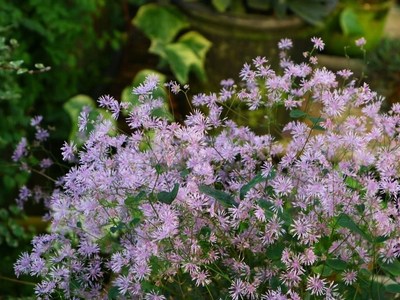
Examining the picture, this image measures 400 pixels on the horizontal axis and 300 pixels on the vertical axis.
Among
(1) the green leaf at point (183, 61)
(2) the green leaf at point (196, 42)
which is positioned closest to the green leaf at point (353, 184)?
(1) the green leaf at point (183, 61)

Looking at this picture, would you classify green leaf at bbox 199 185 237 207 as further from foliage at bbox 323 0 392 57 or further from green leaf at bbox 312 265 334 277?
foliage at bbox 323 0 392 57

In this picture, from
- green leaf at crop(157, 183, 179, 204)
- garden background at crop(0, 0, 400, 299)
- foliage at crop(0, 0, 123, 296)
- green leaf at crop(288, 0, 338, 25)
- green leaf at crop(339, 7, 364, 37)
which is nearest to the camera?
green leaf at crop(157, 183, 179, 204)

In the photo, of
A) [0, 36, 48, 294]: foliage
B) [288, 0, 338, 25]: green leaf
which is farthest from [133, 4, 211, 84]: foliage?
[0, 36, 48, 294]: foliage

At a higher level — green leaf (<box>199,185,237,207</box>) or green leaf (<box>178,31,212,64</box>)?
green leaf (<box>199,185,237,207</box>)

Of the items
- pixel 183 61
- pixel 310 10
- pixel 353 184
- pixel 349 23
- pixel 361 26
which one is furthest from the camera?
pixel 361 26

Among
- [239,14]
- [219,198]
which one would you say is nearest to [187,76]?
[239,14]

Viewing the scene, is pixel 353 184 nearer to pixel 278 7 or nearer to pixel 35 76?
pixel 35 76

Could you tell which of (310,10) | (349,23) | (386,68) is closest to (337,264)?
(310,10)

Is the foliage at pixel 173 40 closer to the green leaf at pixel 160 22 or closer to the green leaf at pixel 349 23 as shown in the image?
the green leaf at pixel 160 22
